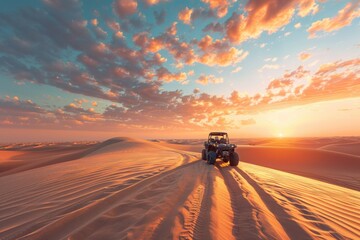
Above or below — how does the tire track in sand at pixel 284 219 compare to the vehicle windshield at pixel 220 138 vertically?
below

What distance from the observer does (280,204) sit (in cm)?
417

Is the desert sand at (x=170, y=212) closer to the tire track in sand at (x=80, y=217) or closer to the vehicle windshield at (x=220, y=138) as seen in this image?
the tire track in sand at (x=80, y=217)

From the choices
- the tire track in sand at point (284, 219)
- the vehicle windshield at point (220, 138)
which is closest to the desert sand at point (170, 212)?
the tire track in sand at point (284, 219)

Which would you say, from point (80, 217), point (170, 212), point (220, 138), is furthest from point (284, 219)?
point (220, 138)

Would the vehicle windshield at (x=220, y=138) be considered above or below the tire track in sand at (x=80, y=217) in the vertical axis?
above

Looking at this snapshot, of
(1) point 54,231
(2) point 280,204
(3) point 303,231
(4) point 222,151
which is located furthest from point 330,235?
(4) point 222,151

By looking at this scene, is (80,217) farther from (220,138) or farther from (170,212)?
(220,138)

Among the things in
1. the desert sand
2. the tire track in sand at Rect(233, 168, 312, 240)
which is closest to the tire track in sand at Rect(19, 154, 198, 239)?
the desert sand

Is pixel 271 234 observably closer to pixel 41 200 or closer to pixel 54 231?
pixel 54 231

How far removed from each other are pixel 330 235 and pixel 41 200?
6.02m

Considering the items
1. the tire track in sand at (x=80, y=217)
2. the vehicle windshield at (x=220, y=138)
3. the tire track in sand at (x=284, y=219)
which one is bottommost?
the tire track in sand at (x=284, y=219)

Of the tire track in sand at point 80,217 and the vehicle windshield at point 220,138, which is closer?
the tire track in sand at point 80,217

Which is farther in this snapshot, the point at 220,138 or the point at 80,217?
the point at 220,138

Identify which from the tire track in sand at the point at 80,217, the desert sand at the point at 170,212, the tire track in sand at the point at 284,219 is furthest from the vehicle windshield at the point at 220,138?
the tire track in sand at the point at 80,217
